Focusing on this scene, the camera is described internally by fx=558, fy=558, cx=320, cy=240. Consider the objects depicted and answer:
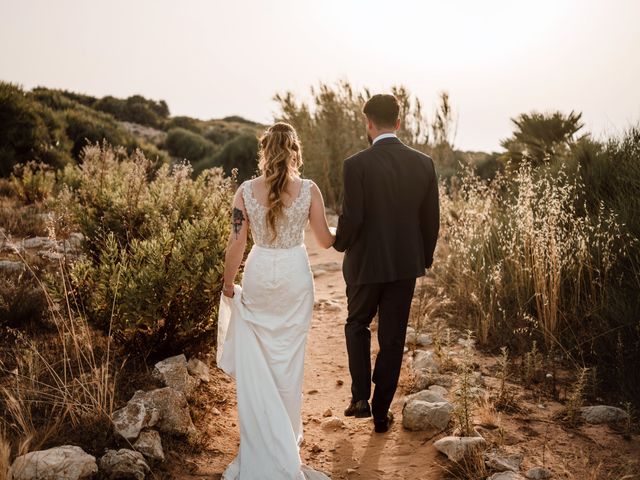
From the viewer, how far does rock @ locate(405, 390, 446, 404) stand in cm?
428

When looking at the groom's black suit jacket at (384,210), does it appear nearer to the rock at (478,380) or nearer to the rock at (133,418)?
the rock at (478,380)

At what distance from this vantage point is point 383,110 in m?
3.79

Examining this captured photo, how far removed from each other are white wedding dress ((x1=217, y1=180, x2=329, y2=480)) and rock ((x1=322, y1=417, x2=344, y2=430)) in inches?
21.6

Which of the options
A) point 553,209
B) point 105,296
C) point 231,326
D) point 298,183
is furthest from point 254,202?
point 553,209

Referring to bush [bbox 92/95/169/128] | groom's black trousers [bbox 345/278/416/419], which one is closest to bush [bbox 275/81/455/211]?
groom's black trousers [bbox 345/278/416/419]

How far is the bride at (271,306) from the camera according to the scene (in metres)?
3.46

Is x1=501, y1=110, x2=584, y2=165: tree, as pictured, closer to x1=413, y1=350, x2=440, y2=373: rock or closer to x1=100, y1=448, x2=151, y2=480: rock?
x1=413, y1=350, x2=440, y2=373: rock

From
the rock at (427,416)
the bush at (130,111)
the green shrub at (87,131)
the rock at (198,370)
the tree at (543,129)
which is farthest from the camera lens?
the bush at (130,111)

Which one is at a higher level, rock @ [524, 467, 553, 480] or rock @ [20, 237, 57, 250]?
rock @ [20, 237, 57, 250]

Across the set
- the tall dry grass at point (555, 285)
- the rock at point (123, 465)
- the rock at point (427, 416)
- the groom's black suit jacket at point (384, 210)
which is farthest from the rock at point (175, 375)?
the tall dry grass at point (555, 285)

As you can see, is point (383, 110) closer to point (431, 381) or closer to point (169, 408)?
point (431, 381)

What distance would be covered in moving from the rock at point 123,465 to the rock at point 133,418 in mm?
118

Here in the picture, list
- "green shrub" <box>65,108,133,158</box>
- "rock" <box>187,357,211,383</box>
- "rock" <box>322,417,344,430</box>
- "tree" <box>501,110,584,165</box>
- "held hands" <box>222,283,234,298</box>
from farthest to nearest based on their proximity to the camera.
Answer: "green shrub" <box>65,108,133,158</box> → "tree" <box>501,110,584,165</box> → "rock" <box>187,357,211,383</box> → "rock" <box>322,417,344,430</box> → "held hands" <box>222,283,234,298</box>

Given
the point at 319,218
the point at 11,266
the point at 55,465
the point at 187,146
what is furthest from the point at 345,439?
the point at 187,146
